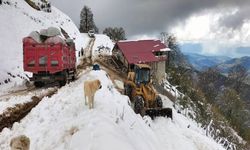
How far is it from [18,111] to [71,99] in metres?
2.11

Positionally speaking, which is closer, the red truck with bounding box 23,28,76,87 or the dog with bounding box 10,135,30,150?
the dog with bounding box 10,135,30,150

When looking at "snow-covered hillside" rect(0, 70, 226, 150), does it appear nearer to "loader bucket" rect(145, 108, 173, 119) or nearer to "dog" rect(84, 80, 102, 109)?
"dog" rect(84, 80, 102, 109)

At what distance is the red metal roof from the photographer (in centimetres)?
4994

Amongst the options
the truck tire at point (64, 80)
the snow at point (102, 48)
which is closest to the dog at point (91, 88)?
the truck tire at point (64, 80)

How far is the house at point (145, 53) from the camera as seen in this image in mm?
50281

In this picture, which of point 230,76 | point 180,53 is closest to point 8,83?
point 230,76

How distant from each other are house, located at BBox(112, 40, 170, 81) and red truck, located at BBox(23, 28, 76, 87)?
2577cm

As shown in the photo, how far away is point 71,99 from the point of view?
1523 cm

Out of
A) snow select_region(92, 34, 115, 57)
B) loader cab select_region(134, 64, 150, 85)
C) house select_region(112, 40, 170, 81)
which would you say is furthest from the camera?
snow select_region(92, 34, 115, 57)

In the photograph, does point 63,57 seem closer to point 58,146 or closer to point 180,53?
point 58,146

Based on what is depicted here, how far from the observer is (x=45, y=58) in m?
22.9

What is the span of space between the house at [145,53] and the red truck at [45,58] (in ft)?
84.5

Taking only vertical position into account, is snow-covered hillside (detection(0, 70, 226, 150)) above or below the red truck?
below

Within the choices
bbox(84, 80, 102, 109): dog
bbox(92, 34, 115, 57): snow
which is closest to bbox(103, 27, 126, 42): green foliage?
bbox(92, 34, 115, 57): snow
